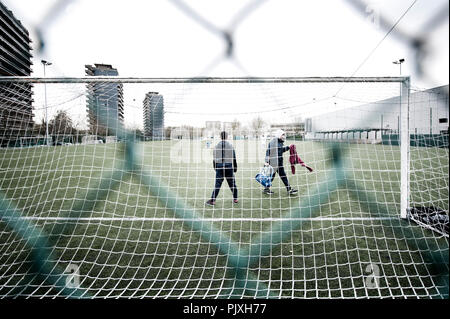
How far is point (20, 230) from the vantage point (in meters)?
3.12

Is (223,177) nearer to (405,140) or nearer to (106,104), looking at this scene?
(106,104)

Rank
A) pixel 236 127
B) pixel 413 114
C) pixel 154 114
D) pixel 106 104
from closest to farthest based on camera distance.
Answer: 1. pixel 106 104
2. pixel 154 114
3. pixel 413 114
4. pixel 236 127

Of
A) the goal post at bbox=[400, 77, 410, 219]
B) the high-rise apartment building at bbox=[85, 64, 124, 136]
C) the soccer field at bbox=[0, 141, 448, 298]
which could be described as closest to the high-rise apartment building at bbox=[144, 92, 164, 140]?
the high-rise apartment building at bbox=[85, 64, 124, 136]

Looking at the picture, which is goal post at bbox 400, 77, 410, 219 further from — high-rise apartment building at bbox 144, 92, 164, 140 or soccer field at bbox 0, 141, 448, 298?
high-rise apartment building at bbox 144, 92, 164, 140

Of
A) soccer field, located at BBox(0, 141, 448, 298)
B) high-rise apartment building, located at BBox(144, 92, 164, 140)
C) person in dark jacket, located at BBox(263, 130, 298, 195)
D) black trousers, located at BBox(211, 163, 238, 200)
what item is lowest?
soccer field, located at BBox(0, 141, 448, 298)

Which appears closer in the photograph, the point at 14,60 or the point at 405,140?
the point at 14,60

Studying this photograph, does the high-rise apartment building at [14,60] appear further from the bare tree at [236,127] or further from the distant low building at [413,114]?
the bare tree at [236,127]

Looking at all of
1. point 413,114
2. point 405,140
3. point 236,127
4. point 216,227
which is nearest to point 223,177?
point 236,127

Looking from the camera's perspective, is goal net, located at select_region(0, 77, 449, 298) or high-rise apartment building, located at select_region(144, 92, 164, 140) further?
high-rise apartment building, located at select_region(144, 92, 164, 140)

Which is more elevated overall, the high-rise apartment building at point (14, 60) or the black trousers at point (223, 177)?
the high-rise apartment building at point (14, 60)

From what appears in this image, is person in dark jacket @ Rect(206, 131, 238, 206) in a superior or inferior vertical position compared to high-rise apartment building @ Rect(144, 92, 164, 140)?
inferior

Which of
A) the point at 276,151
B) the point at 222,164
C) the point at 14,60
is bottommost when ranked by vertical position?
the point at 222,164

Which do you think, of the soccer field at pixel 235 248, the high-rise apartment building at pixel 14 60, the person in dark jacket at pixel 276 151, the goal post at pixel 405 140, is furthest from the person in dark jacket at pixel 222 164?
the high-rise apartment building at pixel 14 60

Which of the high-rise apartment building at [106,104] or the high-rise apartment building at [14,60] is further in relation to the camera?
the high-rise apartment building at [106,104]
